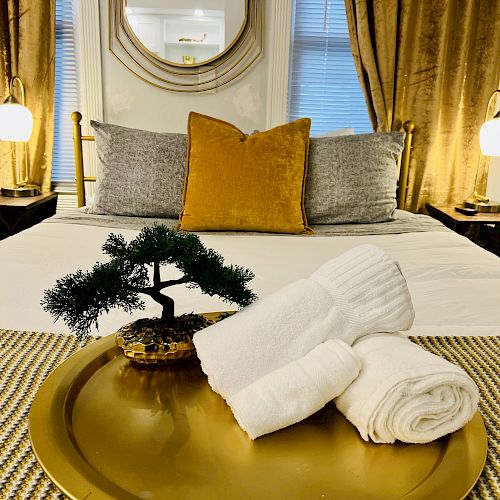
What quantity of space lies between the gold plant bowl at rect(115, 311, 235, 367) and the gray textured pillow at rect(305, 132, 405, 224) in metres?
1.42

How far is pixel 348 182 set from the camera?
2100mm

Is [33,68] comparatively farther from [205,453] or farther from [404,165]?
[205,453]

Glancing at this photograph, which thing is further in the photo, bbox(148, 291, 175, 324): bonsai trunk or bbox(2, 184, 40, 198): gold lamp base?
bbox(2, 184, 40, 198): gold lamp base

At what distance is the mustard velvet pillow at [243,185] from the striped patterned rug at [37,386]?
3.43 feet

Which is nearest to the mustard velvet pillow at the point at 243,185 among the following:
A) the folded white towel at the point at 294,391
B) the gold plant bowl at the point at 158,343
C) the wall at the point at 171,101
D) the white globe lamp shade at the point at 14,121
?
the wall at the point at 171,101

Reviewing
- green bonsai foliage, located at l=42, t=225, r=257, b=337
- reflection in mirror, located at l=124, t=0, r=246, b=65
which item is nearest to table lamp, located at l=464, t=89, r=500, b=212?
reflection in mirror, located at l=124, t=0, r=246, b=65

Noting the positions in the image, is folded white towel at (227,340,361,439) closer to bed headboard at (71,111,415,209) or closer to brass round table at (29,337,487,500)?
brass round table at (29,337,487,500)

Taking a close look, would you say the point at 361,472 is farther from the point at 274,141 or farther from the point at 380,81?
the point at 380,81

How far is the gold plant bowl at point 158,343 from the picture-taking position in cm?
73

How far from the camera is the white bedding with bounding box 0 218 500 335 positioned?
1.10 metres

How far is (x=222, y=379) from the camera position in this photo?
64 centimetres

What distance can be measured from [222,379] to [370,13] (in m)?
2.68

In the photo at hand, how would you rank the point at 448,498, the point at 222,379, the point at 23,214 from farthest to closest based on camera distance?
the point at 23,214, the point at 222,379, the point at 448,498

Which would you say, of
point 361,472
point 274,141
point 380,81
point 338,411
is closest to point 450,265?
Result: point 274,141
